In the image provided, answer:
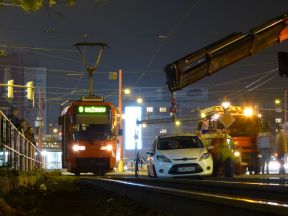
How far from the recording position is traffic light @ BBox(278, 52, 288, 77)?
44.1 feet

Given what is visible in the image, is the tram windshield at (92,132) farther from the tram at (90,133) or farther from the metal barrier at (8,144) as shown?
the metal barrier at (8,144)

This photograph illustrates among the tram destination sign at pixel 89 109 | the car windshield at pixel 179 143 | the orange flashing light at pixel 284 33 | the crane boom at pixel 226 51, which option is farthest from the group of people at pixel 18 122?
the orange flashing light at pixel 284 33

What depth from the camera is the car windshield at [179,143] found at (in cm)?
2192

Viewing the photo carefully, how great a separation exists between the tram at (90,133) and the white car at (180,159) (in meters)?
9.91

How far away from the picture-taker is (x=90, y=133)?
32.0 m

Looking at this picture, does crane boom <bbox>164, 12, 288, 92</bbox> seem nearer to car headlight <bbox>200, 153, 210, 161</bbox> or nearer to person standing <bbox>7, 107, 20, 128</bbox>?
car headlight <bbox>200, 153, 210, 161</bbox>

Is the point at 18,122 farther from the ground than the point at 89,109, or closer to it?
closer to it

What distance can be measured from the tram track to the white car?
186 inches

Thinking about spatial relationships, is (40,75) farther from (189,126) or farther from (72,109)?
(72,109)

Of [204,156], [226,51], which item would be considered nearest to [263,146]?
[204,156]

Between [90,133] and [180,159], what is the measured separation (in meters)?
11.8

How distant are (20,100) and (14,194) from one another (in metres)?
96.5

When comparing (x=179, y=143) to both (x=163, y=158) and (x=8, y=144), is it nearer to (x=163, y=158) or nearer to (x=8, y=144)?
(x=163, y=158)

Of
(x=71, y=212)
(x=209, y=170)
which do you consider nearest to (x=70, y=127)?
(x=209, y=170)
